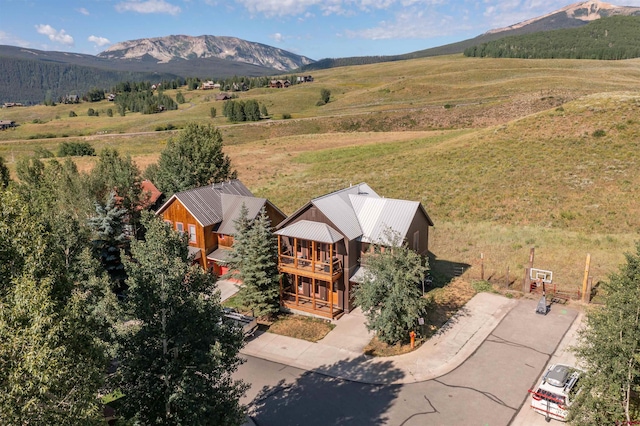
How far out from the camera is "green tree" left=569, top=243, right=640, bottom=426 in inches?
552

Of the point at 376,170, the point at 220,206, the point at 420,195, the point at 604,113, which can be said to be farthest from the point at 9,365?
the point at 604,113

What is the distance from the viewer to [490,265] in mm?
34062

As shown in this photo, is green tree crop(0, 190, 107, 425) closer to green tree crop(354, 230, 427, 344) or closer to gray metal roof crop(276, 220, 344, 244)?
green tree crop(354, 230, 427, 344)

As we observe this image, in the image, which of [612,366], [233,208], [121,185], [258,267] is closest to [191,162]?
[121,185]

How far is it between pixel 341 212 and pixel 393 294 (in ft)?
24.9

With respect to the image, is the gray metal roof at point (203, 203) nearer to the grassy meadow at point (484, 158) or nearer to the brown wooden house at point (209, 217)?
the brown wooden house at point (209, 217)

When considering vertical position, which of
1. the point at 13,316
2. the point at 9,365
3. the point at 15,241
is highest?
the point at 15,241

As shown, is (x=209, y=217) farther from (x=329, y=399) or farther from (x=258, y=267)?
(x=329, y=399)

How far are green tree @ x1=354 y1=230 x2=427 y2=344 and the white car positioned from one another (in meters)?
6.46

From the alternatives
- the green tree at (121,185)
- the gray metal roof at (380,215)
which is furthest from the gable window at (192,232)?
the gray metal roof at (380,215)

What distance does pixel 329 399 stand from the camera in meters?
20.0

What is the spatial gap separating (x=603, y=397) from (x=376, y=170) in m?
51.1

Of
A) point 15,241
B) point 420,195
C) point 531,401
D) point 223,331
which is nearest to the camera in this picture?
point 15,241

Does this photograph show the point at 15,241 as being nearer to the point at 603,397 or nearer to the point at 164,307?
the point at 164,307
